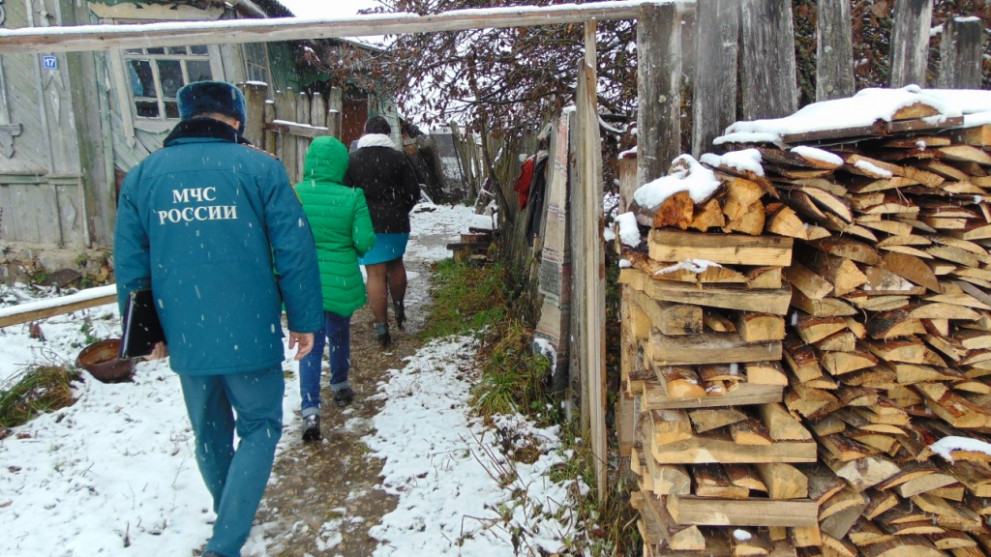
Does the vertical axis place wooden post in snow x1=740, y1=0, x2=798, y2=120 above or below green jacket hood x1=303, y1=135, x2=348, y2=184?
above

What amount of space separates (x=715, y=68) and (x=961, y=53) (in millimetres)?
1427

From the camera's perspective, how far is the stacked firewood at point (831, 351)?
191 centimetres

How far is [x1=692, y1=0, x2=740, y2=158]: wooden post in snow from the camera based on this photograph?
2441 millimetres

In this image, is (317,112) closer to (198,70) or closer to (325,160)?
(198,70)

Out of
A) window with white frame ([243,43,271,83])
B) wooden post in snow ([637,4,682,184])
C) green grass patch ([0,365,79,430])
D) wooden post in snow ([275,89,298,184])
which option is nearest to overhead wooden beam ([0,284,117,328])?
green grass patch ([0,365,79,430])

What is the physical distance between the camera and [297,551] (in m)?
2.73

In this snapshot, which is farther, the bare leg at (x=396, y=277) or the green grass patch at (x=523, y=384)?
the bare leg at (x=396, y=277)

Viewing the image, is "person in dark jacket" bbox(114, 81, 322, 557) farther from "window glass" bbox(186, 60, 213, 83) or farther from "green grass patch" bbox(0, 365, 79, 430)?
"window glass" bbox(186, 60, 213, 83)

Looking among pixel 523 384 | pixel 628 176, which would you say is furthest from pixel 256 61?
pixel 628 176

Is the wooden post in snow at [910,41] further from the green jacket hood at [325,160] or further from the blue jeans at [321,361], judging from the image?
the blue jeans at [321,361]

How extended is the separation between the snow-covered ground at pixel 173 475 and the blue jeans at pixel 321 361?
32 cm

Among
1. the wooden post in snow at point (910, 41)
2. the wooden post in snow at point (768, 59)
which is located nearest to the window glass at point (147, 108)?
the wooden post in snow at point (768, 59)

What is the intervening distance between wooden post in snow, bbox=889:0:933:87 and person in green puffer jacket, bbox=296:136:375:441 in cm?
311

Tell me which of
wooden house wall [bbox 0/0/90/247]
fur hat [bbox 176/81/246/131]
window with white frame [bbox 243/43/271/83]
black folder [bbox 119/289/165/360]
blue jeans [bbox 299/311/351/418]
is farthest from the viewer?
window with white frame [bbox 243/43/271/83]
